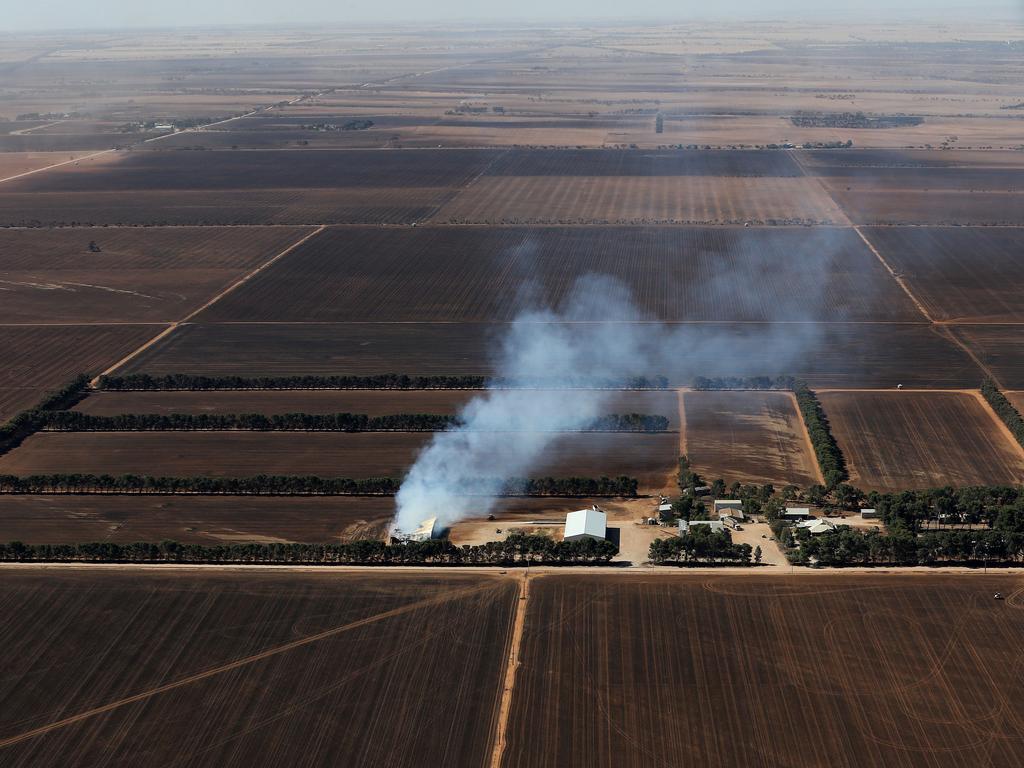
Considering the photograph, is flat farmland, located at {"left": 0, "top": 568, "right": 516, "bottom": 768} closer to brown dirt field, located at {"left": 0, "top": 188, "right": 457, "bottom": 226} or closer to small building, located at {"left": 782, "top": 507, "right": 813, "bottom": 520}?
small building, located at {"left": 782, "top": 507, "right": 813, "bottom": 520}

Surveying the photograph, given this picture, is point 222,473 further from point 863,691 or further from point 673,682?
point 863,691

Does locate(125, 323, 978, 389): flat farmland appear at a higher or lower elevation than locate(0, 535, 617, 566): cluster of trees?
higher

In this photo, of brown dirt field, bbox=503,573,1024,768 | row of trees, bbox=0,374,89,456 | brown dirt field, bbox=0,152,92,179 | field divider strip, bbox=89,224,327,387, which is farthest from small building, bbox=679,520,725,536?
brown dirt field, bbox=0,152,92,179

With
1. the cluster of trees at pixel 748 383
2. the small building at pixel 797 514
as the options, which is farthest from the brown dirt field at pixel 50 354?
the small building at pixel 797 514

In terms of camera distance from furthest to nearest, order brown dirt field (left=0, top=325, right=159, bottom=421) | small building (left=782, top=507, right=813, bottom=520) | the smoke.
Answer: brown dirt field (left=0, top=325, right=159, bottom=421) → the smoke → small building (left=782, top=507, right=813, bottom=520)

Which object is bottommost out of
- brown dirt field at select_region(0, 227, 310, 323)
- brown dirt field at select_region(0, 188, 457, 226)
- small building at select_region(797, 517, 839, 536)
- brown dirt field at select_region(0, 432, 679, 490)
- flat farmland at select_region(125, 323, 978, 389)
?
small building at select_region(797, 517, 839, 536)

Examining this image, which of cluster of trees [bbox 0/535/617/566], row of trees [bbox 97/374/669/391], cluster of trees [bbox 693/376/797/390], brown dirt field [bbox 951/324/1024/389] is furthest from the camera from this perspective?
row of trees [bbox 97/374/669/391]

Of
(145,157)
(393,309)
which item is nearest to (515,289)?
(393,309)
